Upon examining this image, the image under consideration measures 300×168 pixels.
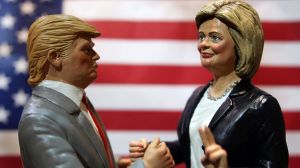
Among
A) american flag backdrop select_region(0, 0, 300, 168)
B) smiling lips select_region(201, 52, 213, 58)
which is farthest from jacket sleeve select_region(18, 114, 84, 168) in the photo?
american flag backdrop select_region(0, 0, 300, 168)

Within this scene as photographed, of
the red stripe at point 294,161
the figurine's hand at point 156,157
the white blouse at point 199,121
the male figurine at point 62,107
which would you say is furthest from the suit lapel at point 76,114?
the red stripe at point 294,161

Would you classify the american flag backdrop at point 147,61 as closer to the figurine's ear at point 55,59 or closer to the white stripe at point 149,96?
the white stripe at point 149,96

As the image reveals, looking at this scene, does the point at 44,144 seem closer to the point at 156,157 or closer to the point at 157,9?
the point at 156,157

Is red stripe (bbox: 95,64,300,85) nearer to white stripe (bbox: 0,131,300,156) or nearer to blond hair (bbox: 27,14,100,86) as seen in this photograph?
white stripe (bbox: 0,131,300,156)

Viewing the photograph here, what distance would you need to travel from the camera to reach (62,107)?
4.83 feet

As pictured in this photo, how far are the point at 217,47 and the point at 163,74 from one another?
86 centimetres

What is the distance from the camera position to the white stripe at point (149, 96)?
93.0 inches

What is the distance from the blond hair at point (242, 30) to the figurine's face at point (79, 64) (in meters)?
0.35

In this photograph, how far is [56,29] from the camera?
147cm

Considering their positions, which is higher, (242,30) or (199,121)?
(242,30)

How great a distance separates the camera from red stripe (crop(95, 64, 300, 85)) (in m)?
2.36

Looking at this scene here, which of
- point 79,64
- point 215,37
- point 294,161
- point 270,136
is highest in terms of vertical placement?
point 215,37

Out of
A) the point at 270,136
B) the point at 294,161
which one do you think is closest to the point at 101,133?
the point at 270,136

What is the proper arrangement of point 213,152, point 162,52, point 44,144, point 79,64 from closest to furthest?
point 213,152, point 44,144, point 79,64, point 162,52
